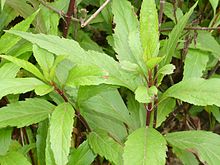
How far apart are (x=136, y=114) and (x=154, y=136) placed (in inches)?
12.0

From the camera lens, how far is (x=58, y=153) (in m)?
1.02

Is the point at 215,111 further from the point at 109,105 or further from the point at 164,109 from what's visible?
the point at 109,105

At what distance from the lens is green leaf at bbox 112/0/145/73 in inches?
45.1

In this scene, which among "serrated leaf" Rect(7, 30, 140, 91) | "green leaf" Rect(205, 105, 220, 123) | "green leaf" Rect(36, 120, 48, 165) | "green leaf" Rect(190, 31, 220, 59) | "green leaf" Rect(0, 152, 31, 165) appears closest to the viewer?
"serrated leaf" Rect(7, 30, 140, 91)

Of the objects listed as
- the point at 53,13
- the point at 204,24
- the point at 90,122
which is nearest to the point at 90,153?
the point at 90,122

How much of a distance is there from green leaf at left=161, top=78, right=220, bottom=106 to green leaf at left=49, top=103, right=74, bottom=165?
0.89 ft

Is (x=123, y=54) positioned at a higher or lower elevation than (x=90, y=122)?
higher

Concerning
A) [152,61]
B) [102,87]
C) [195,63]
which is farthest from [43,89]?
[195,63]

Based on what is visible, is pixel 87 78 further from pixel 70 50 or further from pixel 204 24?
pixel 204 24

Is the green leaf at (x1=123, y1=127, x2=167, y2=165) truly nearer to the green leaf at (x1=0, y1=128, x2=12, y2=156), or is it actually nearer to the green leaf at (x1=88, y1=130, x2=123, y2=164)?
the green leaf at (x1=88, y1=130, x2=123, y2=164)

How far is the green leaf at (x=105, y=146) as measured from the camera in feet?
3.99

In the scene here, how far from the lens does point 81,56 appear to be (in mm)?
1141

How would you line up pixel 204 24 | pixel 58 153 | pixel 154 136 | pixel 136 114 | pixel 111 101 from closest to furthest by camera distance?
pixel 58 153 → pixel 154 136 → pixel 111 101 → pixel 136 114 → pixel 204 24

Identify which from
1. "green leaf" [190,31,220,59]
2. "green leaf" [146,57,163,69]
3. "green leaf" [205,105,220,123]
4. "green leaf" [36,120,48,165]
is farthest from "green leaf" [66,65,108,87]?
"green leaf" [205,105,220,123]
